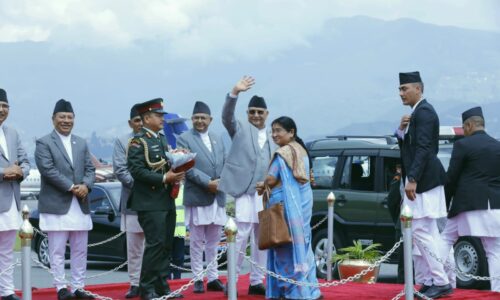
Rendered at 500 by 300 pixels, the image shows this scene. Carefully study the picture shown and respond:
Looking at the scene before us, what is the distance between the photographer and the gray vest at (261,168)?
1220cm

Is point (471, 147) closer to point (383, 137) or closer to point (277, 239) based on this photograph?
point (277, 239)

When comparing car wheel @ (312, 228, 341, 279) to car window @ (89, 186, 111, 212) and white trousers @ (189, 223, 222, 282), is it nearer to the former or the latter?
white trousers @ (189, 223, 222, 282)

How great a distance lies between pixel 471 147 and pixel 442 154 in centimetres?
426

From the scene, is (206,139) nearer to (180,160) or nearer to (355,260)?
(180,160)

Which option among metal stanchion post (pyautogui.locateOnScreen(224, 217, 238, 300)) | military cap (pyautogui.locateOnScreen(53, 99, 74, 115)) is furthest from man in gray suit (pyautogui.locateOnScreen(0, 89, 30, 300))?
metal stanchion post (pyautogui.locateOnScreen(224, 217, 238, 300))

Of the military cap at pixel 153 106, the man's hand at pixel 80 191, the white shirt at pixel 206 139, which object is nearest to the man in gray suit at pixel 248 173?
the white shirt at pixel 206 139

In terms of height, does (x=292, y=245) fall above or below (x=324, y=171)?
below

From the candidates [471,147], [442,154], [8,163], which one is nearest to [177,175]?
[8,163]

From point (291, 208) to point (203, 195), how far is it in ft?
5.99

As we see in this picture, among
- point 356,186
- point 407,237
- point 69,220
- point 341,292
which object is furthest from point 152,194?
point 356,186

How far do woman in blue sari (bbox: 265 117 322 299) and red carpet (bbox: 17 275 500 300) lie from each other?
65 centimetres

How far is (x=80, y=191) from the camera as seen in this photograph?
12.1 metres

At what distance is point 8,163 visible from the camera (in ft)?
39.4

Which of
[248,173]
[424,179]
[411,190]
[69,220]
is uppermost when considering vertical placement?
[248,173]
